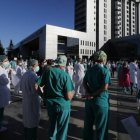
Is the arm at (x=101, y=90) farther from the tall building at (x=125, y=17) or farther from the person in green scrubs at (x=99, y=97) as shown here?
the tall building at (x=125, y=17)

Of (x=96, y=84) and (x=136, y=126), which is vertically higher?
(x=96, y=84)

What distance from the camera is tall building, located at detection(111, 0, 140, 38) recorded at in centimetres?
7106

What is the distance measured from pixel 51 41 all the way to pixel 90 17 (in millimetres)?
26657

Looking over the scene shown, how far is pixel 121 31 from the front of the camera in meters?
72.8

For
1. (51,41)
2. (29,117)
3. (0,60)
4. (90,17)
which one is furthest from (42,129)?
(90,17)

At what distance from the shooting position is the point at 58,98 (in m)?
2.28

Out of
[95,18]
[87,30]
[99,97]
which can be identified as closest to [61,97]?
[99,97]

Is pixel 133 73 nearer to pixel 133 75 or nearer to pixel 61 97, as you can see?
pixel 133 75

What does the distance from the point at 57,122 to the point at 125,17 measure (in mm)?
81155

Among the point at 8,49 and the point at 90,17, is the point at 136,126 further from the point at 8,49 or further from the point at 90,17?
the point at 8,49

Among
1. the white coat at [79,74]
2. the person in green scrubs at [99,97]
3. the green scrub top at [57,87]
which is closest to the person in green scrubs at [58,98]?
the green scrub top at [57,87]

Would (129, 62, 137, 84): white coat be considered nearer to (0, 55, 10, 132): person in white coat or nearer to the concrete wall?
(0, 55, 10, 132): person in white coat

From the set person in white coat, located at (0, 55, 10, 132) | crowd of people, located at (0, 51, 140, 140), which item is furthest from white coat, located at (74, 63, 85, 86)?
crowd of people, located at (0, 51, 140, 140)

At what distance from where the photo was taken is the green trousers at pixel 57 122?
2.29m
